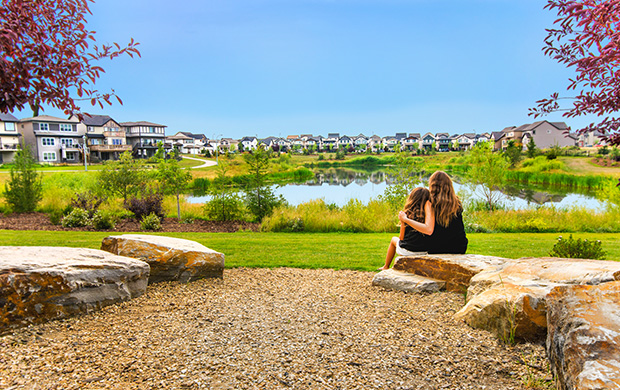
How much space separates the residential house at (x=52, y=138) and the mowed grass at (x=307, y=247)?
5619cm

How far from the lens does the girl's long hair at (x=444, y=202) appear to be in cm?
552

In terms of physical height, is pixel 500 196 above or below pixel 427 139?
below

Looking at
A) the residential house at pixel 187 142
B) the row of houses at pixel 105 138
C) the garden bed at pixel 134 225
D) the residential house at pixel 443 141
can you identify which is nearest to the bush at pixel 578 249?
the garden bed at pixel 134 225

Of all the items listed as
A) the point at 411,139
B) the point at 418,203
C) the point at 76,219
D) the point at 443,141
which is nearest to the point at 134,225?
the point at 76,219

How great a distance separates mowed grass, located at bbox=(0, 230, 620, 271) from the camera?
292 inches

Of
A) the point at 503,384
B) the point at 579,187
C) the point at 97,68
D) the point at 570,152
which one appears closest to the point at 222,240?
the point at 97,68

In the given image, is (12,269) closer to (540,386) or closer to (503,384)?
(503,384)

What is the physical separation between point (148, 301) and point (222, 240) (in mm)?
4972

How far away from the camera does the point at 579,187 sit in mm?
35094

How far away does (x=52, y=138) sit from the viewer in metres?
58.8

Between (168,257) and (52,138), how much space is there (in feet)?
217

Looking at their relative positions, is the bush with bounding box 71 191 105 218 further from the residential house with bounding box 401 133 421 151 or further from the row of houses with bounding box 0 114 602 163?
the residential house with bounding box 401 133 421 151

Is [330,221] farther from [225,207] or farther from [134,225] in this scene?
[134,225]

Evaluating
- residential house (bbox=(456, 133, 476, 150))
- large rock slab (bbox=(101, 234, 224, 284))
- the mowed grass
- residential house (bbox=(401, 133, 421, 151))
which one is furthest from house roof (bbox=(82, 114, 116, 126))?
residential house (bbox=(456, 133, 476, 150))
